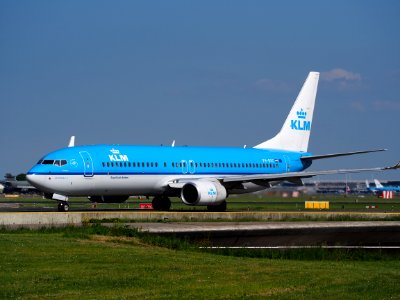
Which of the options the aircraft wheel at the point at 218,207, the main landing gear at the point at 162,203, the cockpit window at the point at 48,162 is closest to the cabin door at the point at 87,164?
the cockpit window at the point at 48,162

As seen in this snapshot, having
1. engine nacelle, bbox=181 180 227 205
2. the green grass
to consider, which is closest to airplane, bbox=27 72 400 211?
engine nacelle, bbox=181 180 227 205

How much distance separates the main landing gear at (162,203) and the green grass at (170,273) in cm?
2920

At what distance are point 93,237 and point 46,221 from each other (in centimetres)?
895

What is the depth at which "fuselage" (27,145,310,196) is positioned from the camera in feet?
157

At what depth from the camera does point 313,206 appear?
66.7 m

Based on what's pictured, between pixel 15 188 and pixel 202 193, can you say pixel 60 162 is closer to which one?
pixel 202 193

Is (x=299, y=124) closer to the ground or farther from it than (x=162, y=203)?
farther from it

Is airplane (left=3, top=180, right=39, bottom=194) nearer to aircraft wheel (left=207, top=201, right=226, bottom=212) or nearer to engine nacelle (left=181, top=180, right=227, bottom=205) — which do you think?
aircraft wheel (left=207, top=201, right=226, bottom=212)

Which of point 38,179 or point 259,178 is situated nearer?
point 38,179

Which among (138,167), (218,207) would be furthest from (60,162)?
(218,207)

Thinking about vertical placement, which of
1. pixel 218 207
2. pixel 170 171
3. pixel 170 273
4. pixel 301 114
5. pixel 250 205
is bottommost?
pixel 170 273

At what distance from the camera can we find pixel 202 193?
1992 inches

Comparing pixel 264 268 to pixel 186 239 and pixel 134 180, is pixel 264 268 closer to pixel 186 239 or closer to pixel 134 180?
pixel 186 239

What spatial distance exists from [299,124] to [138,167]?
1616 cm
